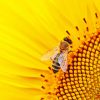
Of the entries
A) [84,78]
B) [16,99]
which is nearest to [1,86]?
[16,99]

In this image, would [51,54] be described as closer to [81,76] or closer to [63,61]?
[63,61]

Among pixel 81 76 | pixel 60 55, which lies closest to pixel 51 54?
pixel 60 55

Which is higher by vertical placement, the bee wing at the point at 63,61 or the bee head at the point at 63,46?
the bee head at the point at 63,46

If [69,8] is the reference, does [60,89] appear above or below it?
below

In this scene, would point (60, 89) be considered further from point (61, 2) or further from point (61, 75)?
point (61, 2)

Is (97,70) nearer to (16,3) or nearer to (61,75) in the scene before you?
(61,75)
